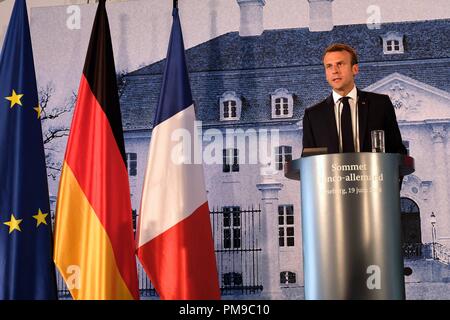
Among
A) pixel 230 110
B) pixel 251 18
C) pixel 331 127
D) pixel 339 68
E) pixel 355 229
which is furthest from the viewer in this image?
pixel 251 18

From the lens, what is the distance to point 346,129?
5.01 meters

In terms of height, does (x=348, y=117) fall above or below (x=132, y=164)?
above

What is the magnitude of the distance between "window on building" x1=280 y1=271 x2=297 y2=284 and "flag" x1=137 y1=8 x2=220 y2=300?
0.77 m

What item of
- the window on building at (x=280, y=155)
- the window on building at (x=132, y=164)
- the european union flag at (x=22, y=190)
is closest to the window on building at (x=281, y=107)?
the window on building at (x=280, y=155)

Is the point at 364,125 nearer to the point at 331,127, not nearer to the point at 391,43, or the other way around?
the point at 331,127

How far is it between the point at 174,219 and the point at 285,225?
1102 mm

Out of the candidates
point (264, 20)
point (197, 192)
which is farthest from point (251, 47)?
point (197, 192)

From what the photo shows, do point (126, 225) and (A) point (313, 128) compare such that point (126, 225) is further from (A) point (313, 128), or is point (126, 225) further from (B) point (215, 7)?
(B) point (215, 7)

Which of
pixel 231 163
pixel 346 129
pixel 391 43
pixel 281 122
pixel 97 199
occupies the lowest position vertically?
pixel 97 199

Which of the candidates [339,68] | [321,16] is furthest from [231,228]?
[321,16]

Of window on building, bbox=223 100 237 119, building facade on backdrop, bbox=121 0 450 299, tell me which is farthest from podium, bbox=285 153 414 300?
window on building, bbox=223 100 237 119

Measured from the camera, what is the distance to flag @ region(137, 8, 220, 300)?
509 cm

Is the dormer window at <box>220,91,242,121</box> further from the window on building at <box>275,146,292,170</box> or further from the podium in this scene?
the podium

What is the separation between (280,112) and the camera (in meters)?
5.92
